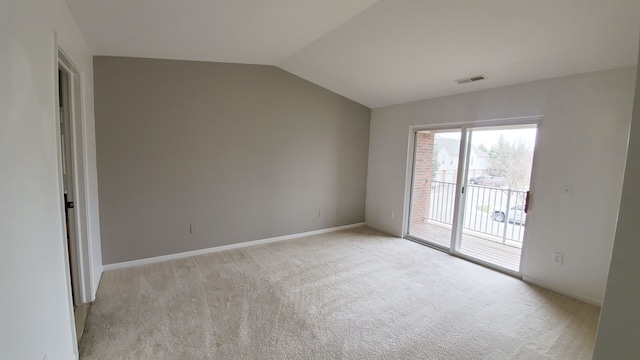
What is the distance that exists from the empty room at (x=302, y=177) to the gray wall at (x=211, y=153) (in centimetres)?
2

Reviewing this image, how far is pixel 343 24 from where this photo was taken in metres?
2.58

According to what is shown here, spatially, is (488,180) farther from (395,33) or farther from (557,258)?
(395,33)

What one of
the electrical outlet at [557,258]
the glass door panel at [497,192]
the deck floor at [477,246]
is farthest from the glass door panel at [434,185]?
the electrical outlet at [557,258]

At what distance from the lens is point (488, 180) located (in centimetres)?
421

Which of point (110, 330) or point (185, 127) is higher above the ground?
point (185, 127)

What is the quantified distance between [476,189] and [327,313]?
3.55 m

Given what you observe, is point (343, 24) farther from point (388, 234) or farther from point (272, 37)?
point (388, 234)

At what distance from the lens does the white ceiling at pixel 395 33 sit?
1995 millimetres

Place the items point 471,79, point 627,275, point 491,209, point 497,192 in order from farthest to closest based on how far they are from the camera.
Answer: point 491,209 < point 497,192 < point 471,79 < point 627,275

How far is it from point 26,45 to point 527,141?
4.33 m

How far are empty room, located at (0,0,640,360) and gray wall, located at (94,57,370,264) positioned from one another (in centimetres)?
2

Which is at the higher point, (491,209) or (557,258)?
(491,209)

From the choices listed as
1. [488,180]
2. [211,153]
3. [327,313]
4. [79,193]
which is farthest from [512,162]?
[79,193]

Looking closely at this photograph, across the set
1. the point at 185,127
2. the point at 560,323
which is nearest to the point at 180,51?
the point at 185,127
